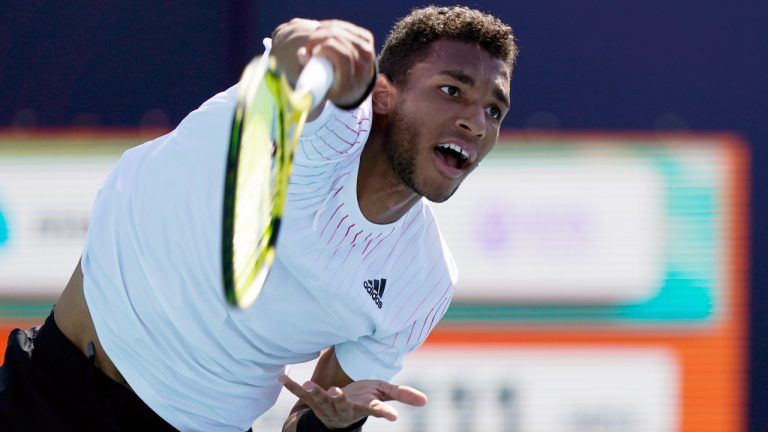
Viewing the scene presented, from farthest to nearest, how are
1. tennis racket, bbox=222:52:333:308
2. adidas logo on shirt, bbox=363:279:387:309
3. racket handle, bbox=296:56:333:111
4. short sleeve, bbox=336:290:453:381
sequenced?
short sleeve, bbox=336:290:453:381 < adidas logo on shirt, bbox=363:279:387:309 < racket handle, bbox=296:56:333:111 < tennis racket, bbox=222:52:333:308

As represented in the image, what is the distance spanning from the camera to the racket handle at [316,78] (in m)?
1.50

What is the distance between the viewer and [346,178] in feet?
6.95

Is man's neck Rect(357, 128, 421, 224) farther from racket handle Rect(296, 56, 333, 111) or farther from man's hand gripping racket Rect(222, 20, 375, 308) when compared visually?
racket handle Rect(296, 56, 333, 111)

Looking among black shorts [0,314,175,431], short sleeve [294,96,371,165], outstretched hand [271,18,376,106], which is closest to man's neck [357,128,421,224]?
short sleeve [294,96,371,165]

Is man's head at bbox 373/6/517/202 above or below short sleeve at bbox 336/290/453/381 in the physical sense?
above

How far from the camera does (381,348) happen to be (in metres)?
2.41

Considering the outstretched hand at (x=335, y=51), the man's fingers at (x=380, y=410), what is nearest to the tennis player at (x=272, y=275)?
the man's fingers at (x=380, y=410)

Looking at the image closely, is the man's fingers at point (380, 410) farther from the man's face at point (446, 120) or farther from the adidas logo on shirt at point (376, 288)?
the man's face at point (446, 120)

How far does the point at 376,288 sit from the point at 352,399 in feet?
0.72

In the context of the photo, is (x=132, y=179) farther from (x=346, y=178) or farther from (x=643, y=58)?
(x=643, y=58)

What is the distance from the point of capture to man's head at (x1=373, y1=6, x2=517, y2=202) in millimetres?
2207

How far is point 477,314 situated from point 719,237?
75 centimetres

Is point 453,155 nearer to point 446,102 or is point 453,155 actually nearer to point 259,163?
point 446,102

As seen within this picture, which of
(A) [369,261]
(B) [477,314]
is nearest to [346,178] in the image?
(A) [369,261]
